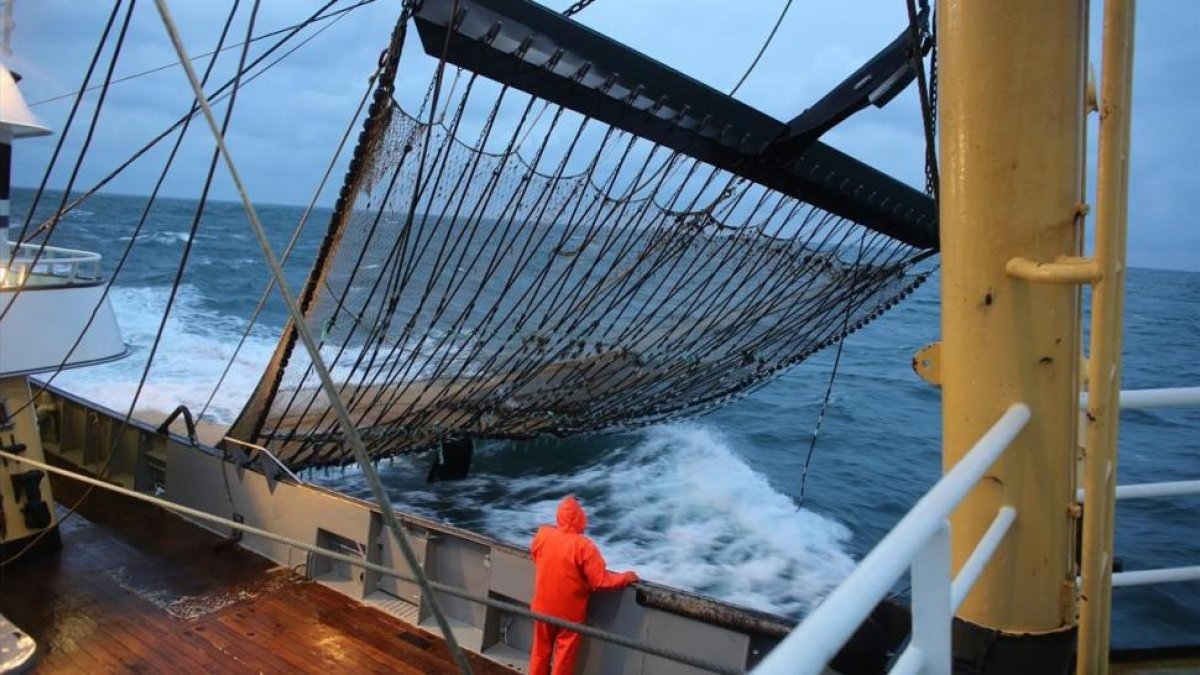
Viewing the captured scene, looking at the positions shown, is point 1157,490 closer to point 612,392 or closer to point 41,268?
point 612,392

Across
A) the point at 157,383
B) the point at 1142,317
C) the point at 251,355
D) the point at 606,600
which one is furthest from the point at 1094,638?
the point at 1142,317

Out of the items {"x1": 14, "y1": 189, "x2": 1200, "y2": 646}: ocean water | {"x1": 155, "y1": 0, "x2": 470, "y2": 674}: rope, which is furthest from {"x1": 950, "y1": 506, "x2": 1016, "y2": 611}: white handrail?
{"x1": 14, "y1": 189, "x2": 1200, "y2": 646}: ocean water

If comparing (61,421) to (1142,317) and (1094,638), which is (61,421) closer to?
(1094,638)

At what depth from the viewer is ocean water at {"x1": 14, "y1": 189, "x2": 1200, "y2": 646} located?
9375 millimetres

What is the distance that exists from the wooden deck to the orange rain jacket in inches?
36.5

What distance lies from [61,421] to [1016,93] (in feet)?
34.8

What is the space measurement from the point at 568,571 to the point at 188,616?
2.98m

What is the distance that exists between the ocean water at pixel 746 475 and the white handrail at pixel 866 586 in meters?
6.96

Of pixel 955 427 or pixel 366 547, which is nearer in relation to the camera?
pixel 955 427

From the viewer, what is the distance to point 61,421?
905cm

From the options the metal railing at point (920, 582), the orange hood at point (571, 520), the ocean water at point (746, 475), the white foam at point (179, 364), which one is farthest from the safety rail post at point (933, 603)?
the white foam at point (179, 364)

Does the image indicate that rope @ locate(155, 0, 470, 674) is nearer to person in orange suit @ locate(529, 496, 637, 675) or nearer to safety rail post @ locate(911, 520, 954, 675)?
safety rail post @ locate(911, 520, 954, 675)

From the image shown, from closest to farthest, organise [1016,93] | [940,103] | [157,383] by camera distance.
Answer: [1016,93] < [940,103] < [157,383]

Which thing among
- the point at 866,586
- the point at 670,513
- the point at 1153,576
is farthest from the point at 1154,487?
the point at 670,513
